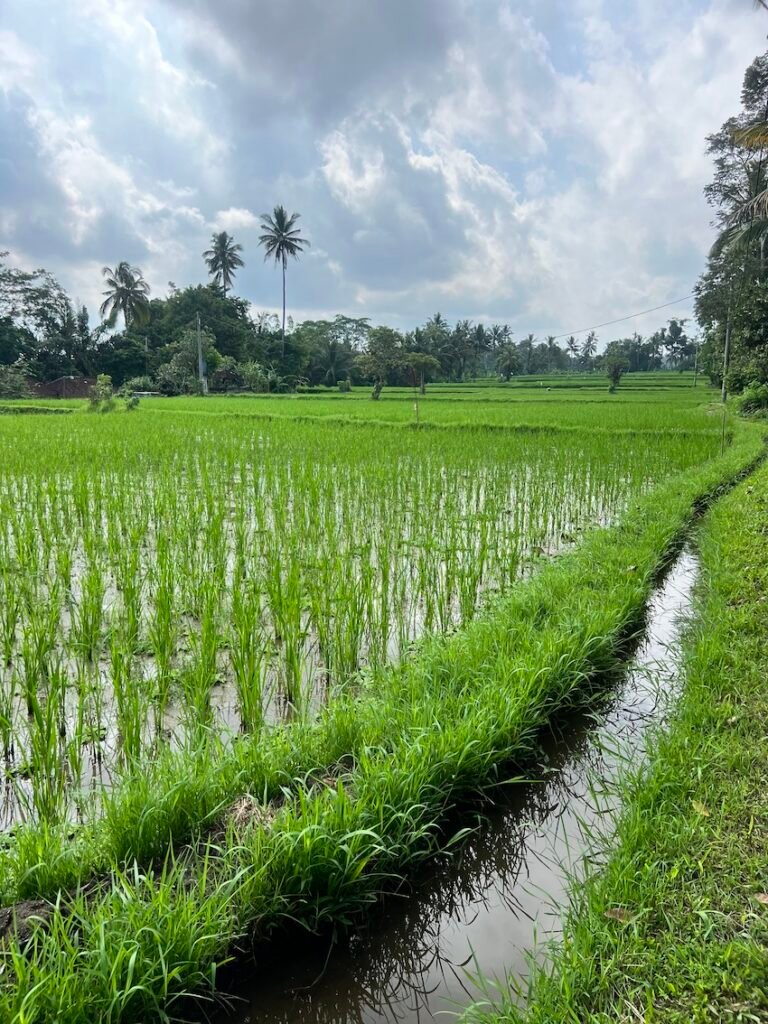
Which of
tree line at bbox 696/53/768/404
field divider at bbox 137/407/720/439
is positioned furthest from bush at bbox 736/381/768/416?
field divider at bbox 137/407/720/439

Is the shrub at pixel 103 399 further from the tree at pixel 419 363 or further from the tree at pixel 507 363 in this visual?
the tree at pixel 507 363

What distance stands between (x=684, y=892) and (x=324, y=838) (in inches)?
40.0

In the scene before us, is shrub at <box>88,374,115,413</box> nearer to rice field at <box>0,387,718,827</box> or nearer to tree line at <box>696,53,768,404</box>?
rice field at <box>0,387,718,827</box>

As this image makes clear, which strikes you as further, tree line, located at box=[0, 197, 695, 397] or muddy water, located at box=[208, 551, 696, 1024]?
tree line, located at box=[0, 197, 695, 397]

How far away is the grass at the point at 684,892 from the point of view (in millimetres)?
1395

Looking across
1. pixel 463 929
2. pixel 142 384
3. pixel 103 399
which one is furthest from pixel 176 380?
pixel 463 929

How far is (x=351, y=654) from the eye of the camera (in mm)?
3227

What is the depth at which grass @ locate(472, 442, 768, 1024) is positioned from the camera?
139 centimetres

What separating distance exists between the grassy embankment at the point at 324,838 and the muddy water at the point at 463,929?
0.33 ft

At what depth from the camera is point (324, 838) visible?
5.67 ft

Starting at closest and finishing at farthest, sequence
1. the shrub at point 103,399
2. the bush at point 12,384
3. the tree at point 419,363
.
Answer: the shrub at point 103,399, the bush at point 12,384, the tree at point 419,363

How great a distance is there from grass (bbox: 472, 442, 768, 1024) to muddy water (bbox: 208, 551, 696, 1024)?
13cm

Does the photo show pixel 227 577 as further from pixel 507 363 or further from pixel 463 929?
pixel 507 363

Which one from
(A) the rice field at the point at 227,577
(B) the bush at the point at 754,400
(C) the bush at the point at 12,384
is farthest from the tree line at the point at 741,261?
(C) the bush at the point at 12,384
